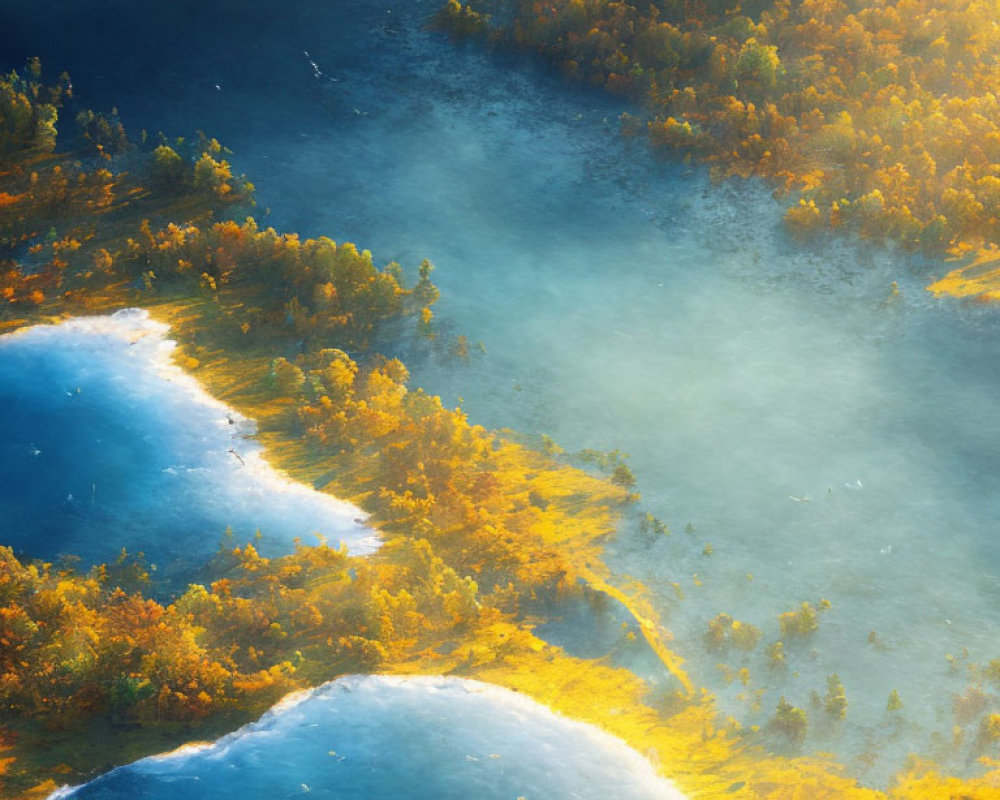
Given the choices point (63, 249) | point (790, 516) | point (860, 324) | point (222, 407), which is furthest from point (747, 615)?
point (63, 249)

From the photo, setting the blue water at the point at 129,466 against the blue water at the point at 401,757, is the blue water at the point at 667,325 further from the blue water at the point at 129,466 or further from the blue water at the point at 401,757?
the blue water at the point at 129,466

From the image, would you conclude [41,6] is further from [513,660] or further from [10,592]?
[513,660]

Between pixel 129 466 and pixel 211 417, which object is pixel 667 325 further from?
pixel 129 466

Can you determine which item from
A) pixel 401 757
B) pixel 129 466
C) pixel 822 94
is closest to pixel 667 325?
pixel 822 94

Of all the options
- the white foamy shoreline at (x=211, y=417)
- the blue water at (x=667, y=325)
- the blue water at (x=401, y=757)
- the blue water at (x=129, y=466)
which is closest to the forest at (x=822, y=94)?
the blue water at (x=667, y=325)

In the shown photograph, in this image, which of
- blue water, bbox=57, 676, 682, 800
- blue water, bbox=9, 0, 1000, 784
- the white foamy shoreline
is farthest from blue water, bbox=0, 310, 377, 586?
blue water, bbox=9, 0, 1000, 784

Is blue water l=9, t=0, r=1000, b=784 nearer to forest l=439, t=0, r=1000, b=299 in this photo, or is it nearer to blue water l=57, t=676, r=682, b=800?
forest l=439, t=0, r=1000, b=299
